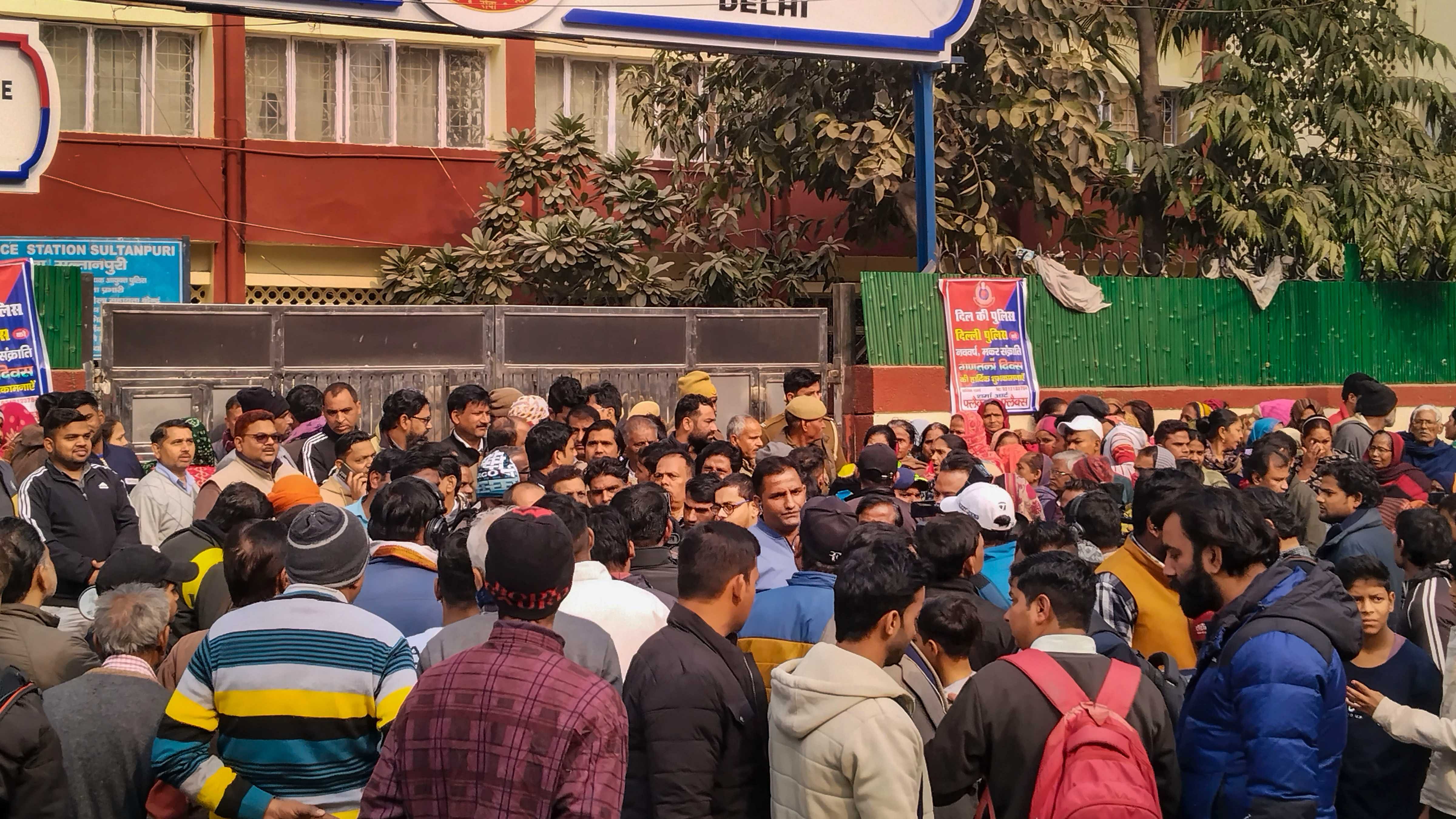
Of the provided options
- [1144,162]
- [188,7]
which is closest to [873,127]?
[1144,162]

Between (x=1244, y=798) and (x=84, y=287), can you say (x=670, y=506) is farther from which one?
(x=84, y=287)

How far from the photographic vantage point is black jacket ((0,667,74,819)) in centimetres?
376

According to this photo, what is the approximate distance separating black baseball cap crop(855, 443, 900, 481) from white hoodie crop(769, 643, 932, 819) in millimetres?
3728

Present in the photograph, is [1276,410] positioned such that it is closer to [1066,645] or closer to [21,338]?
[21,338]

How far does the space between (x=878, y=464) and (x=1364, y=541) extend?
92.7 inches

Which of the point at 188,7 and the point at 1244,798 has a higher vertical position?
the point at 188,7

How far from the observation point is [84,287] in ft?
37.6

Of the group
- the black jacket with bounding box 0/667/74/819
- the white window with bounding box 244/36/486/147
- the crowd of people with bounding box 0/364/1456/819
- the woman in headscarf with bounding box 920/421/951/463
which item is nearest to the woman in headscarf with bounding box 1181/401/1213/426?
the woman in headscarf with bounding box 920/421/951/463

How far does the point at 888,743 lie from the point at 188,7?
9.81m

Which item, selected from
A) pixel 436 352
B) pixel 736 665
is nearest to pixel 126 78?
pixel 436 352

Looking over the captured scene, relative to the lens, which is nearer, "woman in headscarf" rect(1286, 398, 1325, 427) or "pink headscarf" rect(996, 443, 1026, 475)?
"pink headscarf" rect(996, 443, 1026, 475)

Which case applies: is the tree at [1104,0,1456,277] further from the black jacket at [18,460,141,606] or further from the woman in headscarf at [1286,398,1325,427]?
the black jacket at [18,460,141,606]

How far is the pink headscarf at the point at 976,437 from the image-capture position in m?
10.7

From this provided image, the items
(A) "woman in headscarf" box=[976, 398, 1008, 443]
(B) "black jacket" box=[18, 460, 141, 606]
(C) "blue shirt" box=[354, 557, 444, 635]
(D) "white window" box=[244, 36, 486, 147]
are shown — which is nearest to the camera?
(C) "blue shirt" box=[354, 557, 444, 635]
